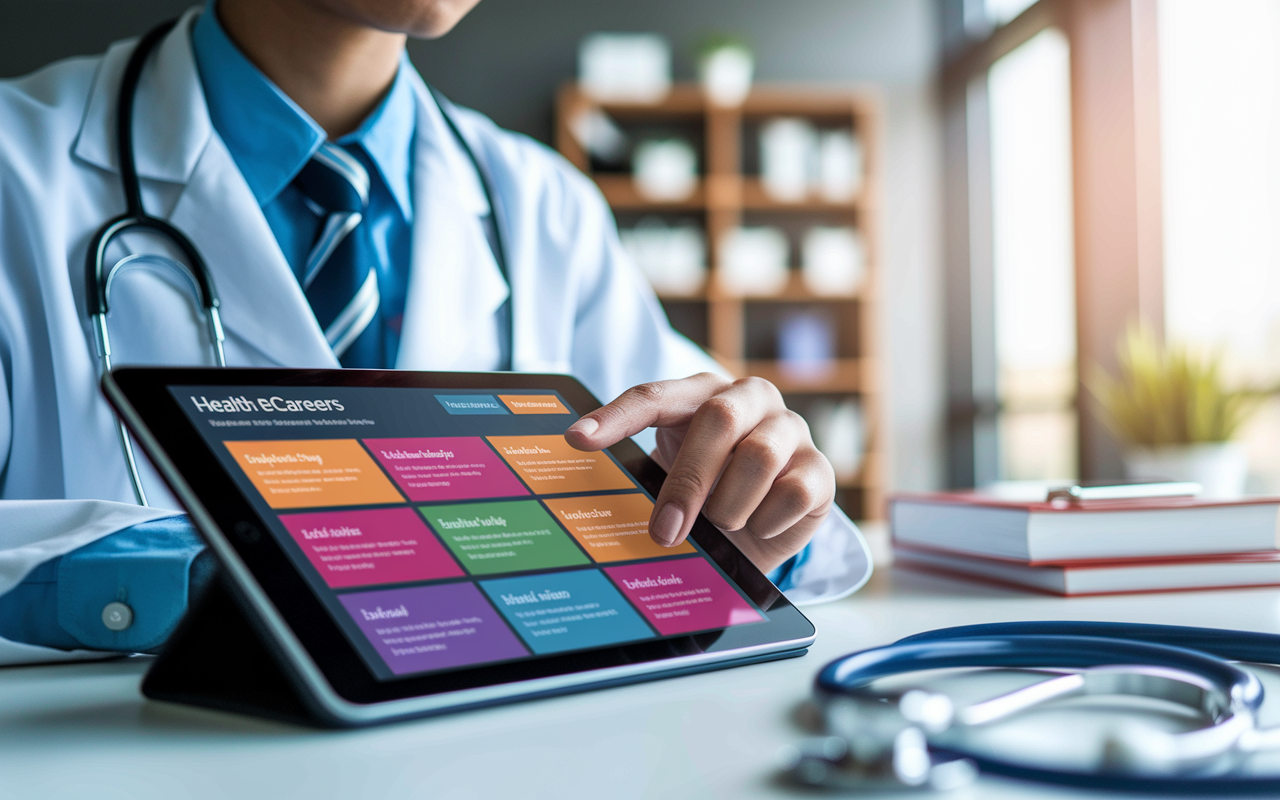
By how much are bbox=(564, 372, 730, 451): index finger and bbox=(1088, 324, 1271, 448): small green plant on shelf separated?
181cm

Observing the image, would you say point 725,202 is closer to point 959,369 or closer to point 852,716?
point 959,369

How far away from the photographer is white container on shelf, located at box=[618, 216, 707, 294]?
12.9ft

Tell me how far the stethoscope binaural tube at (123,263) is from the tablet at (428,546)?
0.38m

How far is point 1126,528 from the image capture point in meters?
0.73

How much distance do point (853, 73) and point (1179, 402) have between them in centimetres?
273

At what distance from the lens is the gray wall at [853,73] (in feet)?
13.7

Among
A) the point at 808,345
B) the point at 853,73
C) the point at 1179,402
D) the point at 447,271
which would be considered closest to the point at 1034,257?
the point at 808,345

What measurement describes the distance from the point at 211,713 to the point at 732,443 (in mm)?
325

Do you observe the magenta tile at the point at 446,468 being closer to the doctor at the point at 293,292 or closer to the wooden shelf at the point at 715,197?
the doctor at the point at 293,292

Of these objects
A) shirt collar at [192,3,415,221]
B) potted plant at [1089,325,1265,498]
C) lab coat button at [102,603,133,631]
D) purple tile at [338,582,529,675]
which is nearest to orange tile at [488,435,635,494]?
purple tile at [338,582,529,675]

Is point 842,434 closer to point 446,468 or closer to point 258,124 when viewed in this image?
point 258,124

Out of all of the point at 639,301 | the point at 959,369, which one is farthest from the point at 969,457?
the point at 639,301

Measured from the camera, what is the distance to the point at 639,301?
1.24 metres

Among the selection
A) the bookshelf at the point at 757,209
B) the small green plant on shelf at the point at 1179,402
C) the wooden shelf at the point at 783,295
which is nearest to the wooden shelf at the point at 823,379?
the bookshelf at the point at 757,209
